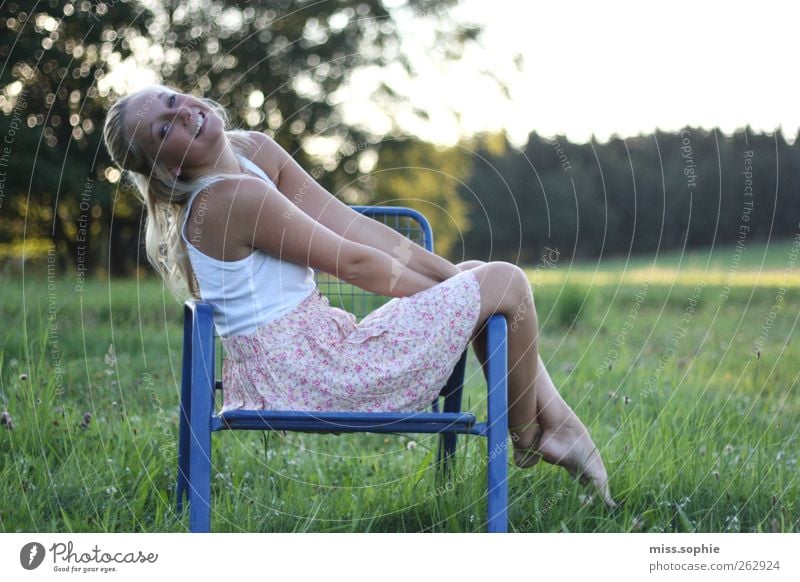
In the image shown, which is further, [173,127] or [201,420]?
[173,127]

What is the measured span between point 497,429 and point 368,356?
1.24ft

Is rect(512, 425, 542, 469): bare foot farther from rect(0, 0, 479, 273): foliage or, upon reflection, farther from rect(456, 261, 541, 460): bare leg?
rect(0, 0, 479, 273): foliage

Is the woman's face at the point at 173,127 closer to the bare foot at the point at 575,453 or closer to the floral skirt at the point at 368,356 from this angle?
the floral skirt at the point at 368,356

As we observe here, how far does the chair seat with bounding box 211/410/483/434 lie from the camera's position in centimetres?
190

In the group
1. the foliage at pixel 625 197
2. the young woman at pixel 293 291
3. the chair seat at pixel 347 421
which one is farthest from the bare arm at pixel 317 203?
the foliage at pixel 625 197

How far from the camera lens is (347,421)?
1942 millimetres

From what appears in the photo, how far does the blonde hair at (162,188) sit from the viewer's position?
7.13ft

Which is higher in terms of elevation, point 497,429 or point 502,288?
point 502,288

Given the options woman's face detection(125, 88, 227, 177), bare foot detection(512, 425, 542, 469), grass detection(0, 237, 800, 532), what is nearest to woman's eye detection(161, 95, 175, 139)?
woman's face detection(125, 88, 227, 177)

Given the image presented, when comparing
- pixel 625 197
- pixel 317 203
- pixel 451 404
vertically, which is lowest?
pixel 451 404

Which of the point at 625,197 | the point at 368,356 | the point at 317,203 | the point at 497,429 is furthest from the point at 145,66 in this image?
the point at 625,197

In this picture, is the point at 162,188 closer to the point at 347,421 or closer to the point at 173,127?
the point at 173,127

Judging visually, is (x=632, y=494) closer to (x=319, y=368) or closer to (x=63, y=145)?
(x=319, y=368)

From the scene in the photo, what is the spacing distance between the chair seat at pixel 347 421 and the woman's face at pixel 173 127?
25.7 inches
